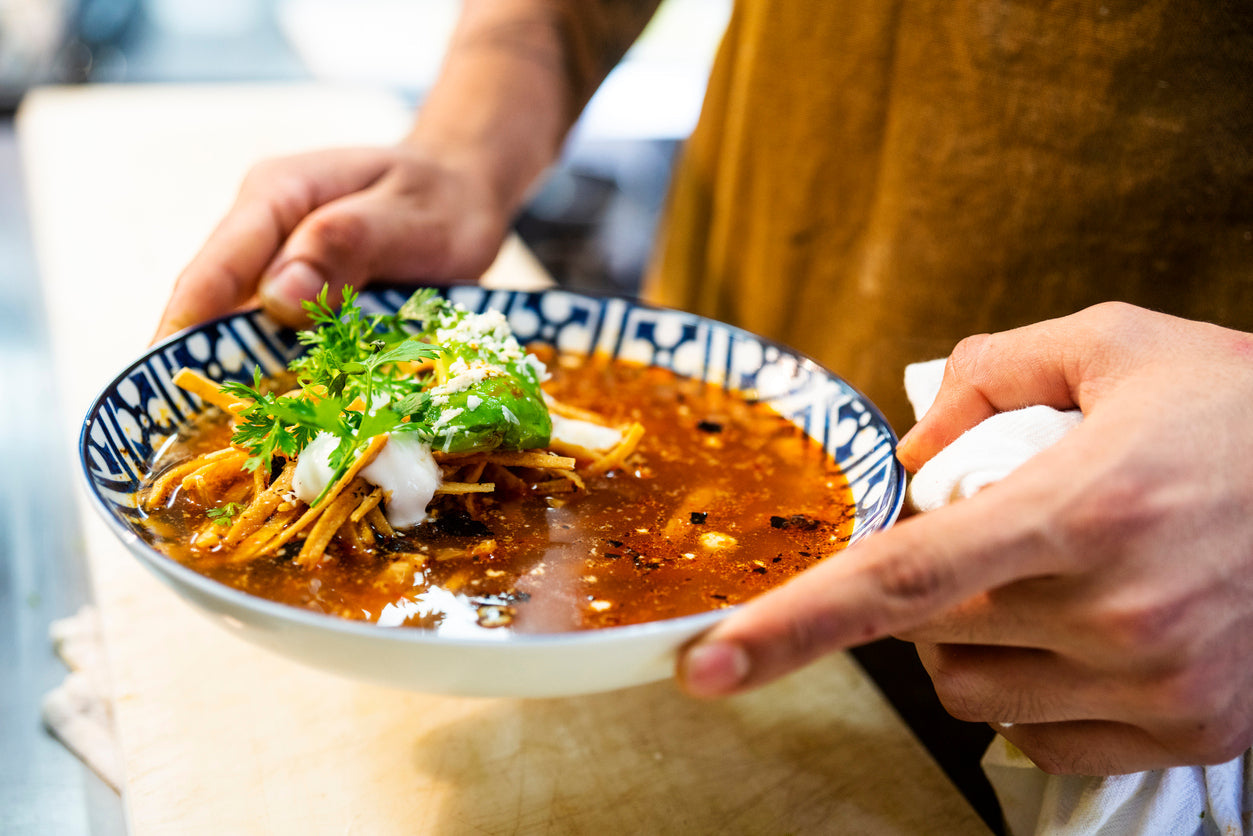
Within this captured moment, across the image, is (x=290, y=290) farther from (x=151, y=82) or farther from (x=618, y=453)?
(x=151, y=82)

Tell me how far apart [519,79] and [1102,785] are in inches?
67.8

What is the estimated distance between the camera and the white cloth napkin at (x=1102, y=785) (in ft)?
3.46

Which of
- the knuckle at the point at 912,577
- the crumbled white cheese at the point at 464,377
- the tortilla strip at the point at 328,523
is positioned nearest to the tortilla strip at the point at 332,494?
the tortilla strip at the point at 328,523

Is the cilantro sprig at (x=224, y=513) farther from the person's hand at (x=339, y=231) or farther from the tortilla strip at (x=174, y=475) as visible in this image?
the person's hand at (x=339, y=231)

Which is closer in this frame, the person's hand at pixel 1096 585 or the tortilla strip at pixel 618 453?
the person's hand at pixel 1096 585

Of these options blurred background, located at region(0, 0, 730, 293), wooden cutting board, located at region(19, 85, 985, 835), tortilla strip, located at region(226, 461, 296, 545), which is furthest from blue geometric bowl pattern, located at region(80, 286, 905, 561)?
blurred background, located at region(0, 0, 730, 293)

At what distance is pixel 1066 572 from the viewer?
845 millimetres

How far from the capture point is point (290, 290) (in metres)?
1.50

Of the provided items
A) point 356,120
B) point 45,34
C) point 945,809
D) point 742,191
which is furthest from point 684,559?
point 45,34

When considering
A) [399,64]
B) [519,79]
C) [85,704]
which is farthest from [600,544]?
[399,64]

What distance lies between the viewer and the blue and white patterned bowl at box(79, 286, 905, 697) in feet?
2.78

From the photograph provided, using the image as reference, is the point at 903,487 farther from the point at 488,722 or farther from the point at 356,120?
the point at 356,120

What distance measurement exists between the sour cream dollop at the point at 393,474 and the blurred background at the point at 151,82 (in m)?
0.55

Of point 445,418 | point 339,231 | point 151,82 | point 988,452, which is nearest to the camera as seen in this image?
point 988,452
